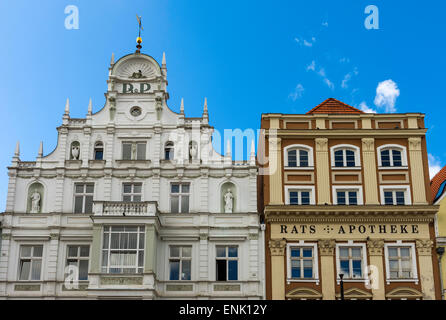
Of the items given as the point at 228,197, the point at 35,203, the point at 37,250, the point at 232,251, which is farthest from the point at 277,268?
the point at 35,203

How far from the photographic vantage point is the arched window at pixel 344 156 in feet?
130

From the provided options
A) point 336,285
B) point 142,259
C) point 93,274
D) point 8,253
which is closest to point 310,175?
point 336,285

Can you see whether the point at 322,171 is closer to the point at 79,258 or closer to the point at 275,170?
the point at 275,170

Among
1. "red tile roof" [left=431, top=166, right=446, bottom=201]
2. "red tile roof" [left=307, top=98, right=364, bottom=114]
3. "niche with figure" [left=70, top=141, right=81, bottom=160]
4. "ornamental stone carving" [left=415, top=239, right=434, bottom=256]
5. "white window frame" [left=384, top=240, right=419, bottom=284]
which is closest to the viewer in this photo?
"white window frame" [left=384, top=240, right=419, bottom=284]

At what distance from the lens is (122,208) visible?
1447 inches

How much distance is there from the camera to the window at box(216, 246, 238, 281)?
122 feet

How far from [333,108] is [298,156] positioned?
4892 mm

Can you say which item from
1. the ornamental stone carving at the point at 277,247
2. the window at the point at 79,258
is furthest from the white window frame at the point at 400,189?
A: the window at the point at 79,258

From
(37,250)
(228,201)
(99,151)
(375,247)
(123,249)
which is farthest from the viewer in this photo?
(99,151)

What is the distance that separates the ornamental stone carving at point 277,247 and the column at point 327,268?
7.40ft

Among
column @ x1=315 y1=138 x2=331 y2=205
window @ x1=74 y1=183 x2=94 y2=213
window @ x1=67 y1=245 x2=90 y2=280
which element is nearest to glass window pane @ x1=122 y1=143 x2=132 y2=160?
window @ x1=74 y1=183 x2=94 y2=213

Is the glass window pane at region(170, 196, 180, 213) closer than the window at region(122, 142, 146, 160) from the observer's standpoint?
Yes

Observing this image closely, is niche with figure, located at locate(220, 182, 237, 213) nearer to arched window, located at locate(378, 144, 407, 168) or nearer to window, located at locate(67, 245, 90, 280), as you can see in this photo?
window, located at locate(67, 245, 90, 280)

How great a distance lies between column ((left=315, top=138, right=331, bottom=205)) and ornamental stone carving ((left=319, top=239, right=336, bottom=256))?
252 cm
